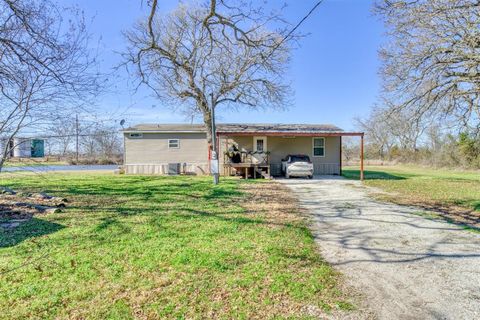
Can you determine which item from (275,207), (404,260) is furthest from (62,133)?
(404,260)

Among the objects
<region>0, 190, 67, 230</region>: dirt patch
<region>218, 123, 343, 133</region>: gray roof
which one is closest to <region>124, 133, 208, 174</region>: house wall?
<region>218, 123, 343, 133</region>: gray roof

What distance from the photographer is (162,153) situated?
19.1m

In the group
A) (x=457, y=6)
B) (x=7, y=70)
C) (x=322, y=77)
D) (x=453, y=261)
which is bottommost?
(x=453, y=261)

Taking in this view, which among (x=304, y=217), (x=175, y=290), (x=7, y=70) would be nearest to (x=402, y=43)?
A: (x=304, y=217)

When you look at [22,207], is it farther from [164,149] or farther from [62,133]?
[164,149]

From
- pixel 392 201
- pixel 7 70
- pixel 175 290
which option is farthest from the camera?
pixel 392 201

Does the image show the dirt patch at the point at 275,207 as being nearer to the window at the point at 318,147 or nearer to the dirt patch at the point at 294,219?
the dirt patch at the point at 294,219

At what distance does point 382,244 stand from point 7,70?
7.66m

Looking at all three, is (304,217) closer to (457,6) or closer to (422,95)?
(457,6)

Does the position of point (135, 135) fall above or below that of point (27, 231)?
above

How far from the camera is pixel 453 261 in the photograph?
3924mm

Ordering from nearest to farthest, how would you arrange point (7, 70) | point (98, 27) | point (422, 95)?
point (7, 70) < point (98, 27) < point (422, 95)

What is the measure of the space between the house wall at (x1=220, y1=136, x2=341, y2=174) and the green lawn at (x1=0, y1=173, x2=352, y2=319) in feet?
39.7

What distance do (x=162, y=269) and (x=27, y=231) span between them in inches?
126
